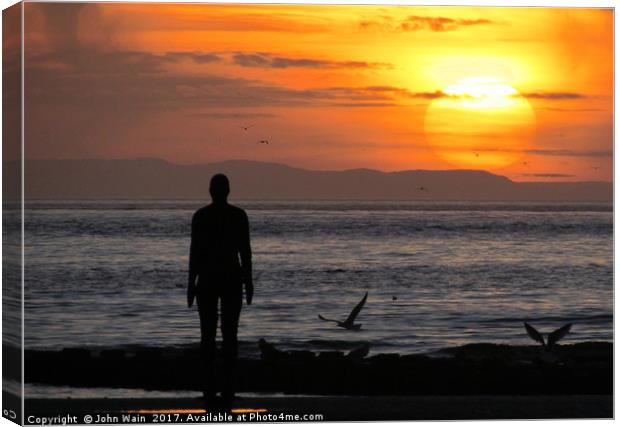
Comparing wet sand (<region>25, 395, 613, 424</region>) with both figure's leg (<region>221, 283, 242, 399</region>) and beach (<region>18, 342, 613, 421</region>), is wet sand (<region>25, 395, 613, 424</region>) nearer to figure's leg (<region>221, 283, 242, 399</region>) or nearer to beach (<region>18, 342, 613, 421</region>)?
beach (<region>18, 342, 613, 421</region>)

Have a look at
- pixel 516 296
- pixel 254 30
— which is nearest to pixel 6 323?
pixel 254 30

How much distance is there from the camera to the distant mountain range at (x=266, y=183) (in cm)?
1332

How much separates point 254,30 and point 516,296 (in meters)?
2.92

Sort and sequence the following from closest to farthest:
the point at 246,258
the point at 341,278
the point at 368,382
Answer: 1. the point at 246,258
2. the point at 368,382
3. the point at 341,278

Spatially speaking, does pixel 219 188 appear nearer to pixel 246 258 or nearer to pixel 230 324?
pixel 246 258

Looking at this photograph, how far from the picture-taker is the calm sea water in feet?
44.3

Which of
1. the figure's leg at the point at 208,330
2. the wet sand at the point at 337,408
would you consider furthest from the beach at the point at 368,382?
the figure's leg at the point at 208,330

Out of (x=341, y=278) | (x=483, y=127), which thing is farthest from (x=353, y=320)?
(x=483, y=127)

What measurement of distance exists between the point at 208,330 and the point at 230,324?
0.58 feet

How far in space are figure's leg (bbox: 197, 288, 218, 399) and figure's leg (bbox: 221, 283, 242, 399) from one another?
0.08 m

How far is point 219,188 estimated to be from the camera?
42.9 feet

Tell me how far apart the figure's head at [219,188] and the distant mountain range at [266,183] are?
458 millimetres

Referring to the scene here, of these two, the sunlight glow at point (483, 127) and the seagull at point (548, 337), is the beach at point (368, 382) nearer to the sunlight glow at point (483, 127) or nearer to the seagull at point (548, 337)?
the seagull at point (548, 337)

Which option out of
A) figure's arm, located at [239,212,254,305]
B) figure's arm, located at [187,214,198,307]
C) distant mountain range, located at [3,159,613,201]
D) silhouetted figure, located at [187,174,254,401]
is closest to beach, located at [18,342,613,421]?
silhouetted figure, located at [187,174,254,401]
